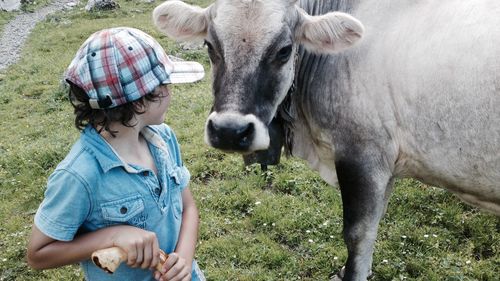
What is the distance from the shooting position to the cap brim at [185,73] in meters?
2.18

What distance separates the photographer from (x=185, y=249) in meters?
2.29

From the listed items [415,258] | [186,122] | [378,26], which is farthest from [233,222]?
[186,122]

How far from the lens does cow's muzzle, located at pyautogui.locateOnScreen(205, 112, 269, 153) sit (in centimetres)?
272

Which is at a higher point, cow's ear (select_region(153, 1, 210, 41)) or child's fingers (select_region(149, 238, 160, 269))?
cow's ear (select_region(153, 1, 210, 41))

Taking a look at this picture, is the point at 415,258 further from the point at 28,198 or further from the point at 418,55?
the point at 28,198

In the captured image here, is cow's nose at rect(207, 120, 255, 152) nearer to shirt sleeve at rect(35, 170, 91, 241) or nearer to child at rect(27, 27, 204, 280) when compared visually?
child at rect(27, 27, 204, 280)

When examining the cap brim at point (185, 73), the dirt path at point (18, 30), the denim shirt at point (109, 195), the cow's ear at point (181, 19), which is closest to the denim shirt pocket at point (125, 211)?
the denim shirt at point (109, 195)

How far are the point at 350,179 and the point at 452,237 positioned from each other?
150 centimetres

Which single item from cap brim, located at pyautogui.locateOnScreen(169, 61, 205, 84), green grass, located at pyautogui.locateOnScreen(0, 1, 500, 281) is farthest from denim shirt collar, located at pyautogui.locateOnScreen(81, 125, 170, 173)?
green grass, located at pyautogui.locateOnScreen(0, 1, 500, 281)

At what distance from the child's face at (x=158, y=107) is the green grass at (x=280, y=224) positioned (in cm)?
219

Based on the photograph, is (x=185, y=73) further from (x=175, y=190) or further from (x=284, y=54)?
(x=284, y=54)

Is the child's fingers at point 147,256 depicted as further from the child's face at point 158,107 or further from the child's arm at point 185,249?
the child's face at point 158,107

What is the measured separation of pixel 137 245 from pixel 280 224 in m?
2.75

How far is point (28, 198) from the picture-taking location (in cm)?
541
